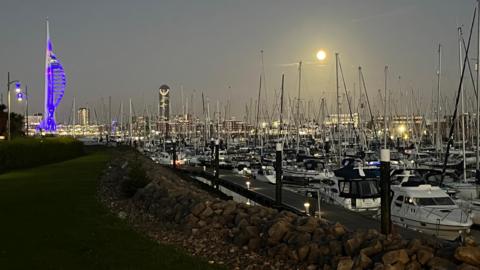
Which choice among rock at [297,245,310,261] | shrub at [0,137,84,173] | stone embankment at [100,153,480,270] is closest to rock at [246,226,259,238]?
stone embankment at [100,153,480,270]

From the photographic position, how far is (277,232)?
1318 cm

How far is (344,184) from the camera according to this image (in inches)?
1191

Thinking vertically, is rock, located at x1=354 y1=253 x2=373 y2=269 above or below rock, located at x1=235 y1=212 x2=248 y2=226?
above

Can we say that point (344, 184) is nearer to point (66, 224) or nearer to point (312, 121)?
point (66, 224)

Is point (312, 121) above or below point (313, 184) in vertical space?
above

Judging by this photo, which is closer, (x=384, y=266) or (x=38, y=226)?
(x=384, y=266)

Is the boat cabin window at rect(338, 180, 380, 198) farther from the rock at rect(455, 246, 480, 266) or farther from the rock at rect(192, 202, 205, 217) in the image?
the rock at rect(455, 246, 480, 266)

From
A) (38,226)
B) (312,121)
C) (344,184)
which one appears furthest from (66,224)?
(312,121)

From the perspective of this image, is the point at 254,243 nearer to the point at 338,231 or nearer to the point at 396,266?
the point at 338,231

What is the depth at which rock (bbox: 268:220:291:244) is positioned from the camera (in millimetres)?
13078

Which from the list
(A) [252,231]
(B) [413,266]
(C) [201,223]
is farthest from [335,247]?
(C) [201,223]

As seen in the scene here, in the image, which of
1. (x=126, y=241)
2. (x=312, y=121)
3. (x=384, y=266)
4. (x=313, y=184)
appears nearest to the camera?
(x=384, y=266)

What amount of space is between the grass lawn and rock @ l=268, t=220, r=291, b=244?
2.27m

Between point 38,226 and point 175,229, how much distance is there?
4050 mm
